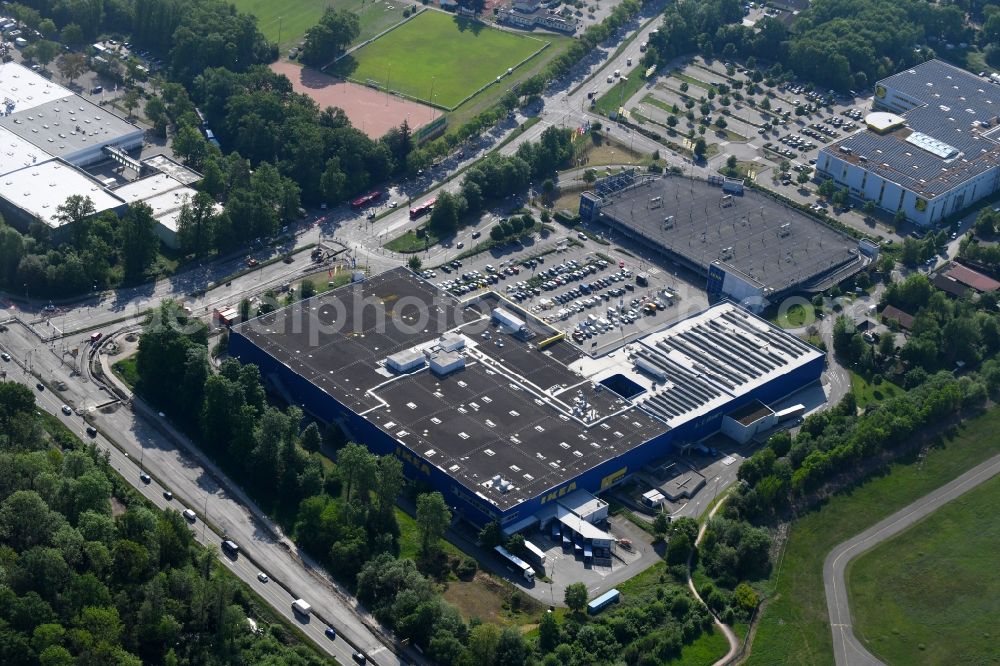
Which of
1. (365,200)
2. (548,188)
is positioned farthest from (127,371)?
(548,188)

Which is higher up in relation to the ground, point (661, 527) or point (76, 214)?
point (76, 214)

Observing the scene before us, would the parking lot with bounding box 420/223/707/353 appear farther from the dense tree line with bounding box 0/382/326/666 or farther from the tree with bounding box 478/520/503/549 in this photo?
the dense tree line with bounding box 0/382/326/666

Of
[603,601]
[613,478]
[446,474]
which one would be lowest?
[603,601]

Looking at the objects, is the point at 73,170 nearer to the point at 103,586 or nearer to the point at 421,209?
the point at 421,209

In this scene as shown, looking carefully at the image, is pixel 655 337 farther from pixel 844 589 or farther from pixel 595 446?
pixel 844 589

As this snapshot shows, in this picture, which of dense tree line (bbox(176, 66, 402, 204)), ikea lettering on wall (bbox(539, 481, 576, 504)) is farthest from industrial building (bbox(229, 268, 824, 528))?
dense tree line (bbox(176, 66, 402, 204))

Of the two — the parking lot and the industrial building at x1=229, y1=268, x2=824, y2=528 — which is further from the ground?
the industrial building at x1=229, y1=268, x2=824, y2=528
